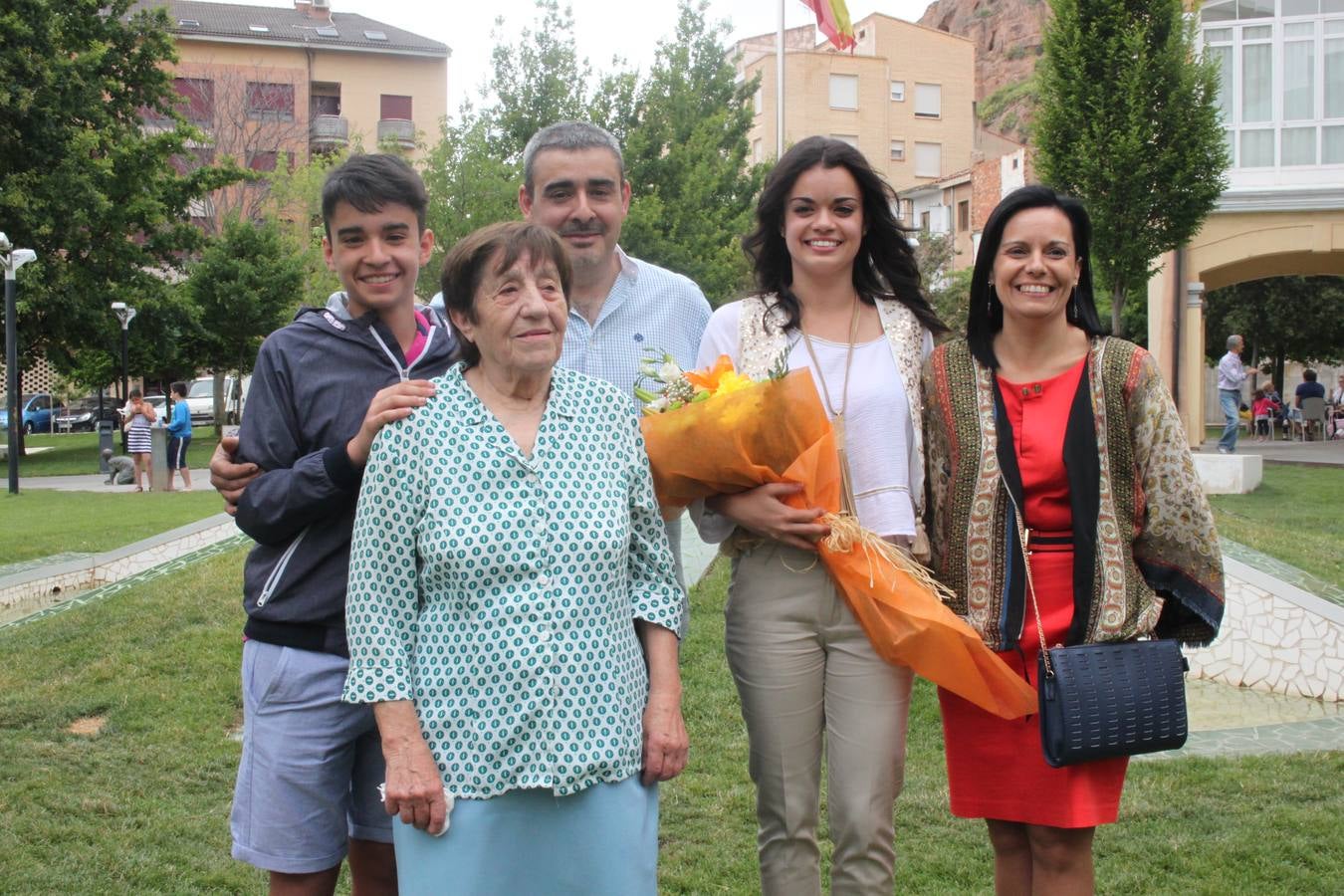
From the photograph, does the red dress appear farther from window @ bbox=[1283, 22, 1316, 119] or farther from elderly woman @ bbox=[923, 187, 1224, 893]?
window @ bbox=[1283, 22, 1316, 119]

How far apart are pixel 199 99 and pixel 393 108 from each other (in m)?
9.53

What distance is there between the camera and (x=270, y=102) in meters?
45.0

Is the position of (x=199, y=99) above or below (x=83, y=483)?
above

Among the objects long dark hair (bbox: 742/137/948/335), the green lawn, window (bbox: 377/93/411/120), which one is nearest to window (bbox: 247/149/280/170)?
window (bbox: 377/93/411/120)

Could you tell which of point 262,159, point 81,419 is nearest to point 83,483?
point 81,419

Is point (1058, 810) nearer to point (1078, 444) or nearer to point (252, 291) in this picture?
point (1078, 444)

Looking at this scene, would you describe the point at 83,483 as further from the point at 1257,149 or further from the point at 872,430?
the point at 872,430

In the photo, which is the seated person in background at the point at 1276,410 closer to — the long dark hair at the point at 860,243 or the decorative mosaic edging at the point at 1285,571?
the decorative mosaic edging at the point at 1285,571

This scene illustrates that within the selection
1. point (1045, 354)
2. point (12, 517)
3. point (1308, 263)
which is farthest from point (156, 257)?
point (1045, 354)

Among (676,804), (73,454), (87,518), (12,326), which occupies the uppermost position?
(12,326)

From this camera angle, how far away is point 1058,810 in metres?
3.18

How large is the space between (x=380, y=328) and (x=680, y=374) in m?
0.76

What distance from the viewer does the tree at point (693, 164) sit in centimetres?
2844

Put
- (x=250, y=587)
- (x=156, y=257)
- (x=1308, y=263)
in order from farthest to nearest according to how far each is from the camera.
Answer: (x=156, y=257) → (x=1308, y=263) → (x=250, y=587)
